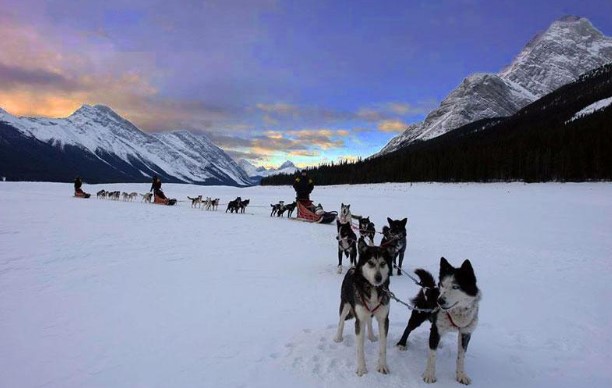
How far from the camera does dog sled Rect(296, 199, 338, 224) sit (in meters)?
19.9

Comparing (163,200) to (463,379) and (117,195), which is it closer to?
(117,195)

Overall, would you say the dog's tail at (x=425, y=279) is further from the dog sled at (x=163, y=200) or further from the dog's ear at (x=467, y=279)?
the dog sled at (x=163, y=200)

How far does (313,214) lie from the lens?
20406 mm

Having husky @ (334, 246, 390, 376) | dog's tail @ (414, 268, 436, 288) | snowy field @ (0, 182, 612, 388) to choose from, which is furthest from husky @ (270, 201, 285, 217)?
husky @ (334, 246, 390, 376)

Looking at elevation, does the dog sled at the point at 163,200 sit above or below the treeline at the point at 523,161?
below

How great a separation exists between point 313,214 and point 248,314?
1448 centimetres

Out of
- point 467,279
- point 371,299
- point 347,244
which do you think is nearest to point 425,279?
point 467,279

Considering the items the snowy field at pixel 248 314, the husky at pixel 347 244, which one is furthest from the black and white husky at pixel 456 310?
the husky at pixel 347 244

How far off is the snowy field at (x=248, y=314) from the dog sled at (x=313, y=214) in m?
6.65

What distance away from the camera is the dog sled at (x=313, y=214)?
19859 mm

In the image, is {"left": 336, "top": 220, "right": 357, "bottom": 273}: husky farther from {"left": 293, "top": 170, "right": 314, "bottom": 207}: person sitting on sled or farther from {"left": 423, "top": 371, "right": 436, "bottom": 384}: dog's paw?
{"left": 293, "top": 170, "right": 314, "bottom": 207}: person sitting on sled

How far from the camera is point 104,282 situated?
7383 mm

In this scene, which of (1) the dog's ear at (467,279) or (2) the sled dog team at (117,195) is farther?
(2) the sled dog team at (117,195)

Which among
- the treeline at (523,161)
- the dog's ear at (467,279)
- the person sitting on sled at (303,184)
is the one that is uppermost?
the treeline at (523,161)
